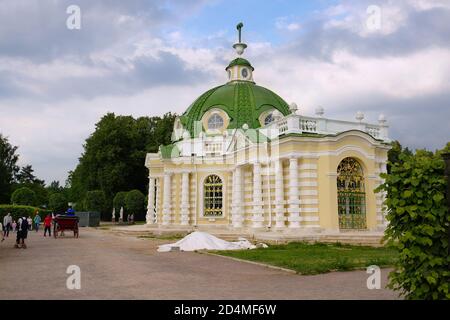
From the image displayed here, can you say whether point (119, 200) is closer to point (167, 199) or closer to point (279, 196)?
point (167, 199)

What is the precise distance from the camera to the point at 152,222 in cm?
3089

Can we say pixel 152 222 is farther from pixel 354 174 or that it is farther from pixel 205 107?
pixel 354 174

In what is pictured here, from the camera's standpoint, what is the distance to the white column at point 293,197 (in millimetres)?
19844

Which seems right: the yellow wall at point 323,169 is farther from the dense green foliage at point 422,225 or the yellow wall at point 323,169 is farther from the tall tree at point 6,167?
the tall tree at point 6,167

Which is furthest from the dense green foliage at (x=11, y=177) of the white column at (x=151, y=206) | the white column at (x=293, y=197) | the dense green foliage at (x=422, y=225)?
the dense green foliage at (x=422, y=225)

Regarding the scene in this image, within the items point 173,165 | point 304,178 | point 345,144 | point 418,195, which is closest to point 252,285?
point 418,195

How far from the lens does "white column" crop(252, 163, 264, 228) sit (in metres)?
22.1

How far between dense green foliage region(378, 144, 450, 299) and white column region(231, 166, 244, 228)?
703 inches

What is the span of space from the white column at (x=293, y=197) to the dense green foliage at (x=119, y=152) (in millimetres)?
30364

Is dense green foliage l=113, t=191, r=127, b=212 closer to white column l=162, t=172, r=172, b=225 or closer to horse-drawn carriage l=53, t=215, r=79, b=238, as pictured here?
white column l=162, t=172, r=172, b=225

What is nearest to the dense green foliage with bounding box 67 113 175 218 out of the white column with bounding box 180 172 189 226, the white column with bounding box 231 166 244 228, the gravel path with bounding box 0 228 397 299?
the white column with bounding box 180 172 189 226

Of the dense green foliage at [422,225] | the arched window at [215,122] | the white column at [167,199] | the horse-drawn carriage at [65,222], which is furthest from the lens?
the arched window at [215,122]

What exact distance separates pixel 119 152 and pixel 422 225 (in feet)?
148
